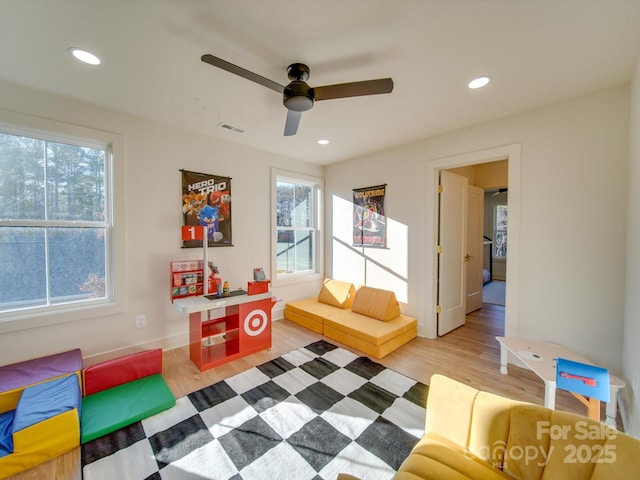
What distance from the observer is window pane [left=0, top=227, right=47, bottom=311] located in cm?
223

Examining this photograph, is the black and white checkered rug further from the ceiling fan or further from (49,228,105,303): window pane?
the ceiling fan

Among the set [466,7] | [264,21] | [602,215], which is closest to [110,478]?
[264,21]

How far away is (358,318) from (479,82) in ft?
9.27

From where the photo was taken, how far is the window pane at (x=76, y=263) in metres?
2.44

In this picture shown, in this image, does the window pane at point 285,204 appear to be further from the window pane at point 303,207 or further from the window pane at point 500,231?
the window pane at point 500,231

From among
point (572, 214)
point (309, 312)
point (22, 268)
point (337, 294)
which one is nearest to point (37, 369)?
point (22, 268)

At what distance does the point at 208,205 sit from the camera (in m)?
3.29

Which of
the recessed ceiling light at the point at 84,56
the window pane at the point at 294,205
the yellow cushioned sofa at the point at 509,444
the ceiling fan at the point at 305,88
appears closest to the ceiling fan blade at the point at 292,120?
the ceiling fan at the point at 305,88

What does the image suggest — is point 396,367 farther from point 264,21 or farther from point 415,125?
point 264,21

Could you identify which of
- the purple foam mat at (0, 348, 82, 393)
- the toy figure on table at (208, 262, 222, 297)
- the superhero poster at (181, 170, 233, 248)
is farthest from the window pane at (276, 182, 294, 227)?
the purple foam mat at (0, 348, 82, 393)

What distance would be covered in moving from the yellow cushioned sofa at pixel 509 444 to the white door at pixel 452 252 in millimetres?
2396

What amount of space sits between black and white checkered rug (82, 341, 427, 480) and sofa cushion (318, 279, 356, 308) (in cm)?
138

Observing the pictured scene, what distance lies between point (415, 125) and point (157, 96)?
2654mm

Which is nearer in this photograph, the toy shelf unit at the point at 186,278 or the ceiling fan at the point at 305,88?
the ceiling fan at the point at 305,88
